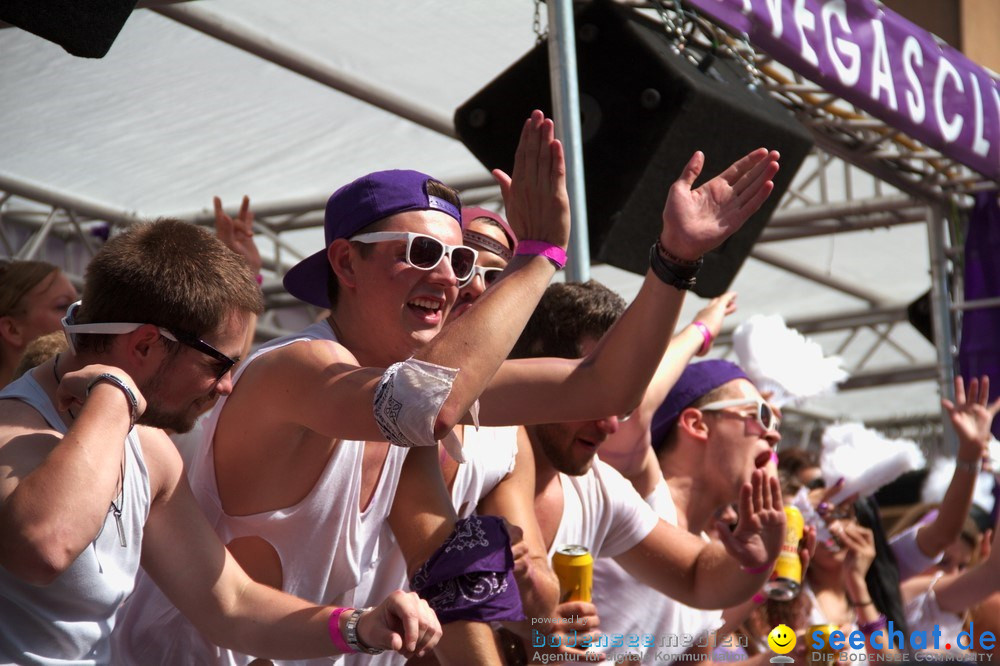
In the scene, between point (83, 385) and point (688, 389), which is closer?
point (83, 385)

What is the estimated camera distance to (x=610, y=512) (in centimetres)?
369

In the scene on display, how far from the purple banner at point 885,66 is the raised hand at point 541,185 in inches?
83.4

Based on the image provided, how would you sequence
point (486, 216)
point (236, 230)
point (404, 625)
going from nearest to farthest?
point (404, 625) → point (486, 216) → point (236, 230)

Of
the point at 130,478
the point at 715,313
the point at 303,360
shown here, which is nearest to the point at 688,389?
the point at 715,313

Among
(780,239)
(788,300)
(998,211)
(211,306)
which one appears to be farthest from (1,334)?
(788,300)

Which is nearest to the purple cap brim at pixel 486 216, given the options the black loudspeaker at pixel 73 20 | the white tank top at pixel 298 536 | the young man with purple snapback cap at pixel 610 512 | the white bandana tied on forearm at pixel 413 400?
the young man with purple snapback cap at pixel 610 512

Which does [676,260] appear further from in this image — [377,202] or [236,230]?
[236,230]

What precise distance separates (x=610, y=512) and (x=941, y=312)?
15.2 feet

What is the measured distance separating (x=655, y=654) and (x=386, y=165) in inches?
→ 204

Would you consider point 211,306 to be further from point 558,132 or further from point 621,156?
point 621,156

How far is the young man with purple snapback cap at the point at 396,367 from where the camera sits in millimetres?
2498

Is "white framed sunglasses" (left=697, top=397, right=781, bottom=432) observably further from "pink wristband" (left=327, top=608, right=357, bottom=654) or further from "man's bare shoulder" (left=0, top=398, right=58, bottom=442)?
"man's bare shoulder" (left=0, top=398, right=58, bottom=442)

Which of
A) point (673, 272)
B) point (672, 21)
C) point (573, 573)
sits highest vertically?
point (673, 272)

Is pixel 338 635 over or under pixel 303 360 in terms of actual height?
under
